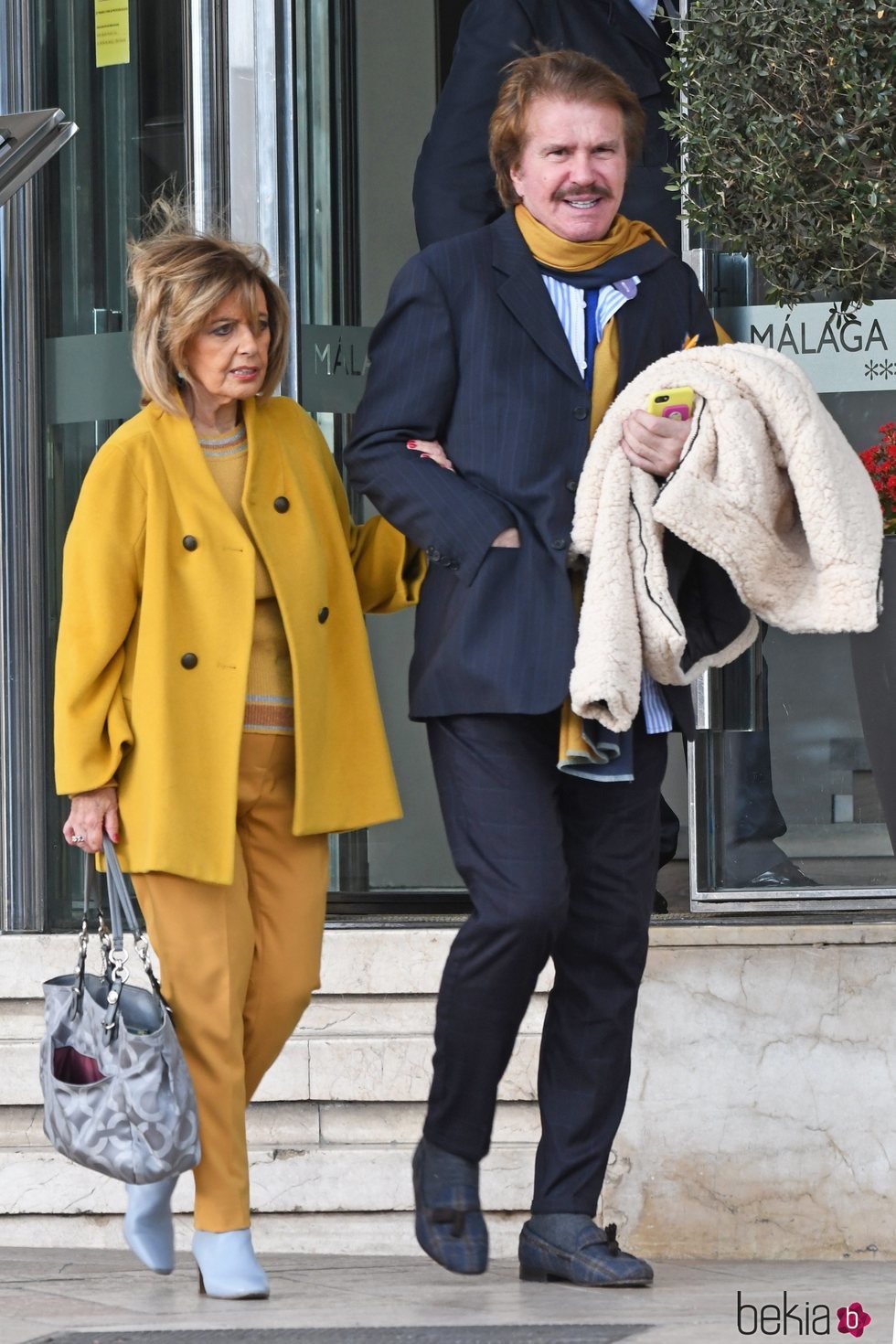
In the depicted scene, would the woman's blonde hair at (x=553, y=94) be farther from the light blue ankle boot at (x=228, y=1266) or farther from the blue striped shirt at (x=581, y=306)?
the light blue ankle boot at (x=228, y=1266)

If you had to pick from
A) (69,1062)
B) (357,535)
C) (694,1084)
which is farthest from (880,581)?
(69,1062)

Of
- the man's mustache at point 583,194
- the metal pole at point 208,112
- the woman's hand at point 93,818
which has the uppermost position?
the metal pole at point 208,112

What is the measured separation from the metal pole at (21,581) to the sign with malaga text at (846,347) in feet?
5.67

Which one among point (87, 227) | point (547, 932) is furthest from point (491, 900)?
point (87, 227)

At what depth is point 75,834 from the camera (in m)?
3.16

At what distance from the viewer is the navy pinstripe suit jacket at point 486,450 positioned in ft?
9.97

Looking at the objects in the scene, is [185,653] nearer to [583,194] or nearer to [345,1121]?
[583,194]

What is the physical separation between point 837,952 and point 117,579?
5.13 feet

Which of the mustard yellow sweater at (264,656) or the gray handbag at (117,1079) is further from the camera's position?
the mustard yellow sweater at (264,656)

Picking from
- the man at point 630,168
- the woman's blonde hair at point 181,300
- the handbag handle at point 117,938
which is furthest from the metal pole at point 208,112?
the handbag handle at point 117,938

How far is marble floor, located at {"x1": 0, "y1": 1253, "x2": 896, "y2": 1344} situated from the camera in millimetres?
2877

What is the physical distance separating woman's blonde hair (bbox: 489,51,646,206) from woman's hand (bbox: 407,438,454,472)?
1.57ft

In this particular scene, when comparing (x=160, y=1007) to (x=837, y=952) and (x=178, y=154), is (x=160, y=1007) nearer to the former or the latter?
(x=837, y=952)

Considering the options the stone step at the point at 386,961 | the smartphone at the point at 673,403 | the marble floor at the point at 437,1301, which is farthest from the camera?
the stone step at the point at 386,961
